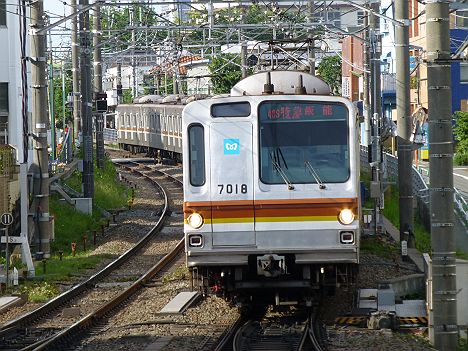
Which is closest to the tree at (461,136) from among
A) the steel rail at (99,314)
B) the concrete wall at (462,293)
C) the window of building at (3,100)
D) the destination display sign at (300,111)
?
the window of building at (3,100)

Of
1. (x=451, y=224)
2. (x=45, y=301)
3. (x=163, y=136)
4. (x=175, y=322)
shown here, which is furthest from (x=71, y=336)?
(x=163, y=136)

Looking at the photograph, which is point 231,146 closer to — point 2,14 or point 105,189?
point 2,14

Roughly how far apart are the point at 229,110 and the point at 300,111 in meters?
0.80

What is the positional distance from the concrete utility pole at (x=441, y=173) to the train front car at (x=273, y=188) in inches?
56.4

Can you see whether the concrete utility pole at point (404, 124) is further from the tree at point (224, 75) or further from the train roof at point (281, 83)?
the tree at point (224, 75)

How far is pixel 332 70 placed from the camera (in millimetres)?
57531

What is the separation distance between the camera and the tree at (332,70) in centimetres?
5662

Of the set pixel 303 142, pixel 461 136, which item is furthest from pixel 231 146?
pixel 461 136

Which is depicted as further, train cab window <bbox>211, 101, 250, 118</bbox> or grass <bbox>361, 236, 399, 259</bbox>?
grass <bbox>361, 236, 399, 259</bbox>

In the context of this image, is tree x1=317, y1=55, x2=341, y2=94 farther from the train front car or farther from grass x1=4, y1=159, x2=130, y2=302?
the train front car

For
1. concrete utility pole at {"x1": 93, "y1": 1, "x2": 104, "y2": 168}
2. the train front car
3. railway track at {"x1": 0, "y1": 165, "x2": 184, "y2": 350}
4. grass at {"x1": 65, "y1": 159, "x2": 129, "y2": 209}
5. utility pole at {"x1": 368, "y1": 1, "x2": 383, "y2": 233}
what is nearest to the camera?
railway track at {"x1": 0, "y1": 165, "x2": 184, "y2": 350}

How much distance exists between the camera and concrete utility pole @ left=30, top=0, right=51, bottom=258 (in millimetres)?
18234

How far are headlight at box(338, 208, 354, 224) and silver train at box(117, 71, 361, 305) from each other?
0.04ft

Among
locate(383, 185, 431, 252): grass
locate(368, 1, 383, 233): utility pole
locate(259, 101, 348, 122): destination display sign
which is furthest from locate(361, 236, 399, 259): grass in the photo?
locate(259, 101, 348, 122): destination display sign
